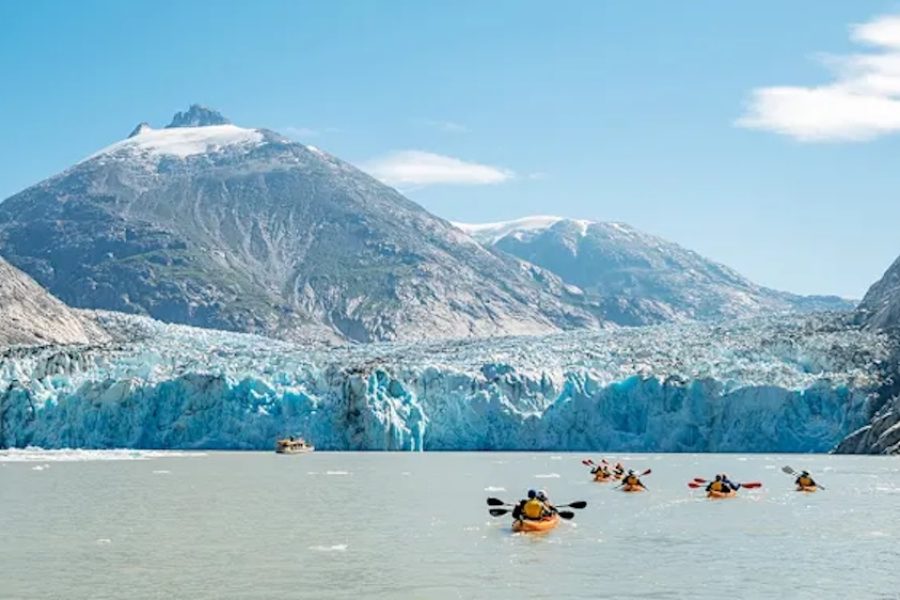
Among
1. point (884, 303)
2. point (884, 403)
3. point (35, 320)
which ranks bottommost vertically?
point (884, 403)

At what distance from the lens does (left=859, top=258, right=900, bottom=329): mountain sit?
79619 mm

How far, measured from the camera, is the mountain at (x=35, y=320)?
105812mm

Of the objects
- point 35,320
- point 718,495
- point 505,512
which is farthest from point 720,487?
point 35,320

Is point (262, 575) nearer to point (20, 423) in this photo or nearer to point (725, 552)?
point (725, 552)

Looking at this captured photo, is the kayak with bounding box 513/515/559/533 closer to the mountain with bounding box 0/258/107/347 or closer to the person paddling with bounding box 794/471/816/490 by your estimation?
the person paddling with bounding box 794/471/816/490

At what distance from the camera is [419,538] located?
28.8 metres

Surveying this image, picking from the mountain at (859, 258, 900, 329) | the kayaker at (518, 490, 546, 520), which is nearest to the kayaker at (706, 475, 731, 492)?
the kayaker at (518, 490, 546, 520)

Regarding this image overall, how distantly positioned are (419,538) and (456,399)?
1727 inches

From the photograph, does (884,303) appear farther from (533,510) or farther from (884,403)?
(533,510)

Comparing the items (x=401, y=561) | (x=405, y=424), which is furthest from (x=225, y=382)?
(x=401, y=561)

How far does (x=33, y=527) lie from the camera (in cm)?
3042

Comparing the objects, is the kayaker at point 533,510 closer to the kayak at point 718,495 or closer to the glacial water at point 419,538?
the glacial water at point 419,538

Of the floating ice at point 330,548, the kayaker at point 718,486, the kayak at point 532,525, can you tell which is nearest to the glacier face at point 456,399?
the kayaker at point 718,486

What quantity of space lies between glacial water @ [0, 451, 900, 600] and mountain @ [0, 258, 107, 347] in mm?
57872
